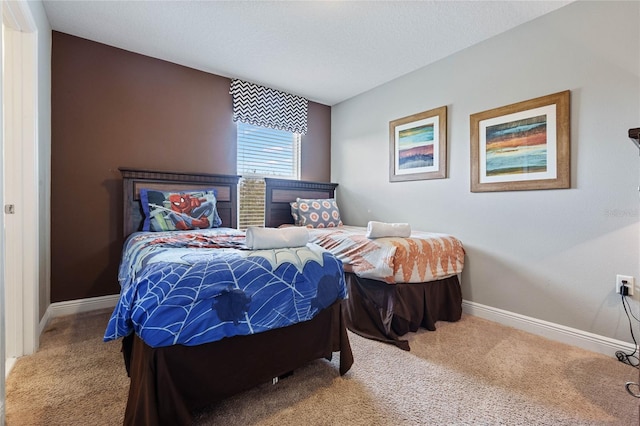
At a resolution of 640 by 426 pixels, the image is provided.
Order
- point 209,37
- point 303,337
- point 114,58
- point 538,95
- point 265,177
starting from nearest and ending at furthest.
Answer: point 303,337 → point 538,95 → point 209,37 → point 114,58 → point 265,177

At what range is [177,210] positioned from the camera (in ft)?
8.74

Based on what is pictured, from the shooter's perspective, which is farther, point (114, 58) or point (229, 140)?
point (229, 140)

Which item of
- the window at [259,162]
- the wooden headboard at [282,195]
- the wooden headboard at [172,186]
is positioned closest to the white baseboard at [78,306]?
the wooden headboard at [172,186]

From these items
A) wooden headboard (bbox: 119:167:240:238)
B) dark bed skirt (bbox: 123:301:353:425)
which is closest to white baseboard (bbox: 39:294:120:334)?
wooden headboard (bbox: 119:167:240:238)

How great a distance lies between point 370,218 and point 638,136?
254cm

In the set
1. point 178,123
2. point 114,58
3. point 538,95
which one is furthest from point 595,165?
point 114,58

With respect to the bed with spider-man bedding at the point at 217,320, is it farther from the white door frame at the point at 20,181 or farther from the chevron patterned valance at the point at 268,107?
the chevron patterned valance at the point at 268,107

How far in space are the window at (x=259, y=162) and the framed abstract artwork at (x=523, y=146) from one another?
2233 millimetres

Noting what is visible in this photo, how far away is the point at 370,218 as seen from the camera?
12.1 feet

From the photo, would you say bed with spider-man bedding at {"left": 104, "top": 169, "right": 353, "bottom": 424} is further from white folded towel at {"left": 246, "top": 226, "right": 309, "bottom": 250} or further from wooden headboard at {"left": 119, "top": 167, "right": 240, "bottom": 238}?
wooden headboard at {"left": 119, "top": 167, "right": 240, "bottom": 238}

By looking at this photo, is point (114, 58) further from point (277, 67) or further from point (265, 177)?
point (265, 177)

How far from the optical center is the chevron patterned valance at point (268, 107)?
340 centimetres

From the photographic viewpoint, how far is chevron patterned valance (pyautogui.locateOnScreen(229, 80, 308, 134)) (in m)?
3.40

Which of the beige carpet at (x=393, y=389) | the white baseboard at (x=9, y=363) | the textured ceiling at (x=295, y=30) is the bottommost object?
the beige carpet at (x=393, y=389)
